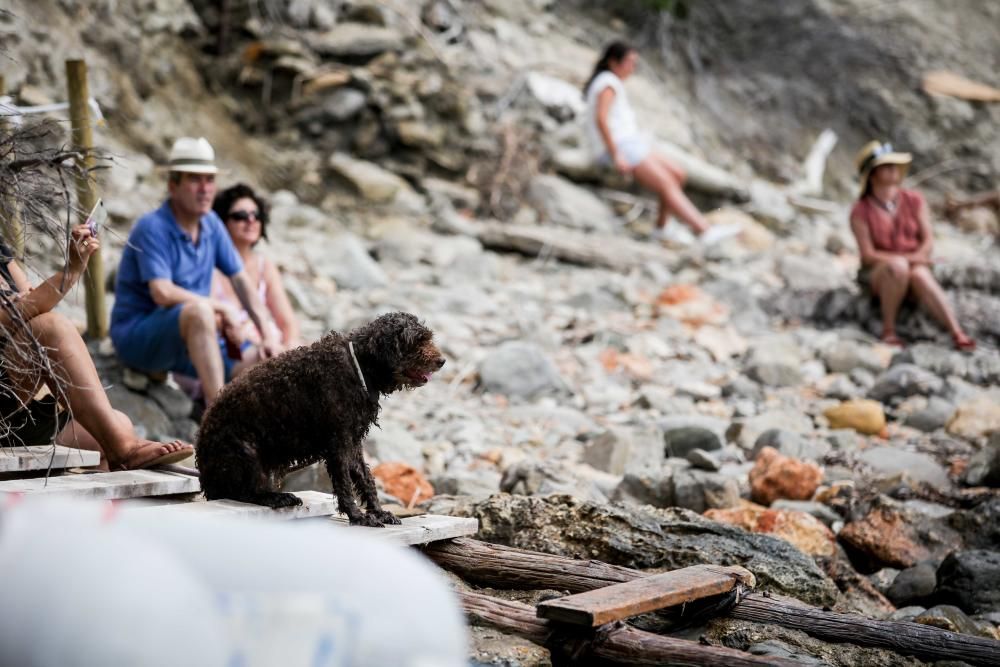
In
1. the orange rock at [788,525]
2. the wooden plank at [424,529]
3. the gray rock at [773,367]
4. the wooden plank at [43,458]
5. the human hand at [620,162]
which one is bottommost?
the gray rock at [773,367]

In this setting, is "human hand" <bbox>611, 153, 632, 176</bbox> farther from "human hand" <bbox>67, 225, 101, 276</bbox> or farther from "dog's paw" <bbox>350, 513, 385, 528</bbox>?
"dog's paw" <bbox>350, 513, 385, 528</bbox>

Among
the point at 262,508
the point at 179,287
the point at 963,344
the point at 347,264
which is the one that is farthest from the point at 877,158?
the point at 262,508

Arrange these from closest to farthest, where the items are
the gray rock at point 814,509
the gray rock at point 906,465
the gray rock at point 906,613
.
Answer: the gray rock at point 906,613
the gray rock at point 814,509
the gray rock at point 906,465

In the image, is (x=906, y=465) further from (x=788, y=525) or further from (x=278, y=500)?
(x=278, y=500)

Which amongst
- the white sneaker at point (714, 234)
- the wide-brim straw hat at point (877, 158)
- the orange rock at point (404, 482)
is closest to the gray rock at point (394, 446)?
the orange rock at point (404, 482)

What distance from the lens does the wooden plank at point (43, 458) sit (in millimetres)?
4461

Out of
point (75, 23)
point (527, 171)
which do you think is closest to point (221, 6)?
point (75, 23)

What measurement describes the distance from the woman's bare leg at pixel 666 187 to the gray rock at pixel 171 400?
23.5 ft

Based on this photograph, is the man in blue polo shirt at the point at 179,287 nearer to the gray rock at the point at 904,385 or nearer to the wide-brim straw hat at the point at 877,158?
the gray rock at the point at 904,385

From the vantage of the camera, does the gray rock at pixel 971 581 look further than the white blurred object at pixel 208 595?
Yes

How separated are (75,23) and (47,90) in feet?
5.02

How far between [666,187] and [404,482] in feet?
23.9

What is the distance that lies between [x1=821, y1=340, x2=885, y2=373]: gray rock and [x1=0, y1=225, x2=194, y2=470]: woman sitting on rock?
7027 millimetres

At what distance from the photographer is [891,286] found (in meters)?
10.7
